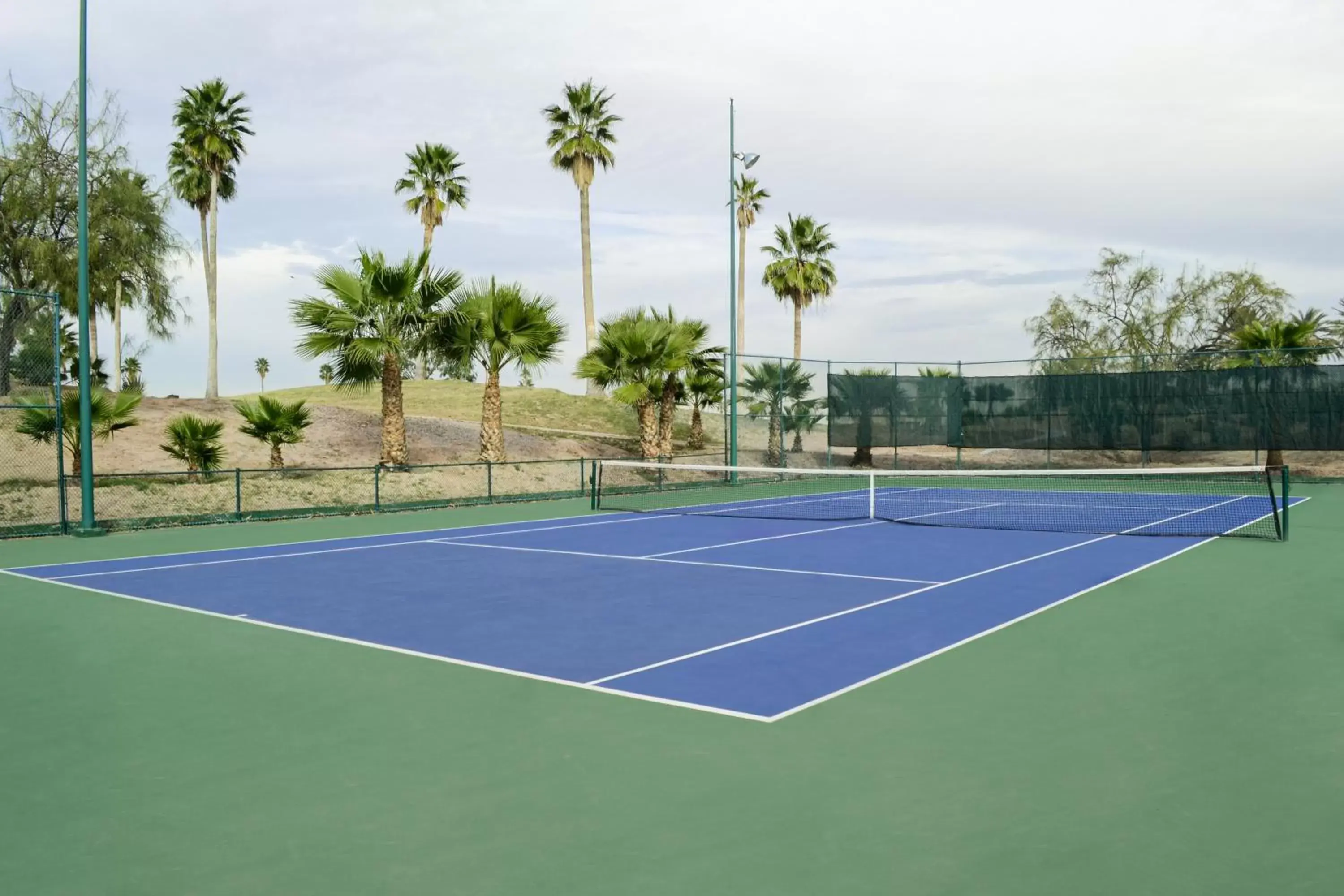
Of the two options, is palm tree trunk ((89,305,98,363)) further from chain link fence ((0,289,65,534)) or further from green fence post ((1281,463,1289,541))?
green fence post ((1281,463,1289,541))

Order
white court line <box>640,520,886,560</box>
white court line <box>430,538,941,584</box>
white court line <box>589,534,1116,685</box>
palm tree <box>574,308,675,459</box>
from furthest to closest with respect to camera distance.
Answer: palm tree <box>574,308,675,459</box> < white court line <box>640,520,886,560</box> < white court line <box>430,538,941,584</box> < white court line <box>589,534,1116,685</box>

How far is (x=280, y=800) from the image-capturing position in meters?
4.73

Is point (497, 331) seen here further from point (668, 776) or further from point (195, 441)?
point (668, 776)

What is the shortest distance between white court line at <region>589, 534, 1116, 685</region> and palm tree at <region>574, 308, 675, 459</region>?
14.8 m

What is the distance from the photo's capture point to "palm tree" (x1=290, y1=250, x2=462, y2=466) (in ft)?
73.7

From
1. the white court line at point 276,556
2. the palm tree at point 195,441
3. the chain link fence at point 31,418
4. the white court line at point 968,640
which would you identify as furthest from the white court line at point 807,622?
the palm tree at point 195,441

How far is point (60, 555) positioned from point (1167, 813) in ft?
44.9

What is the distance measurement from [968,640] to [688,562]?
16.9 feet

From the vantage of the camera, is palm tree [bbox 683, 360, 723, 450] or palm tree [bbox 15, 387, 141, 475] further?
palm tree [bbox 683, 360, 723, 450]

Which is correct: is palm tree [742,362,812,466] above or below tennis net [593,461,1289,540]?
above

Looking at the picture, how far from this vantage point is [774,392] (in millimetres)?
30172

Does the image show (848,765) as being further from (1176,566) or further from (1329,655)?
(1176,566)

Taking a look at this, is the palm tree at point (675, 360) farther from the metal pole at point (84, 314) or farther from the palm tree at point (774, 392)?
the metal pole at point (84, 314)

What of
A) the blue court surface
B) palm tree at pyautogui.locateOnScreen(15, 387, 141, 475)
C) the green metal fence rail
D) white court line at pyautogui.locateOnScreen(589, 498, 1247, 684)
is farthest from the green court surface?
palm tree at pyautogui.locateOnScreen(15, 387, 141, 475)
